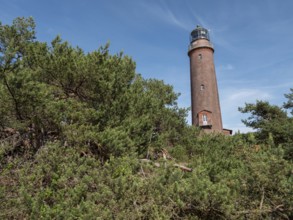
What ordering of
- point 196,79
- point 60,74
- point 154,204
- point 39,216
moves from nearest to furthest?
1. point 39,216
2. point 154,204
3. point 60,74
4. point 196,79

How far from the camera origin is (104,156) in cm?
602

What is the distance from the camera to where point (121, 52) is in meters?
7.20

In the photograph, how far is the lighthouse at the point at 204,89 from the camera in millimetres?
18016

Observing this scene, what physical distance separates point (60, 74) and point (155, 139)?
331 cm

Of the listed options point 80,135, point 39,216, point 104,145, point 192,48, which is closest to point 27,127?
point 80,135

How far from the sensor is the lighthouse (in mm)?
18016

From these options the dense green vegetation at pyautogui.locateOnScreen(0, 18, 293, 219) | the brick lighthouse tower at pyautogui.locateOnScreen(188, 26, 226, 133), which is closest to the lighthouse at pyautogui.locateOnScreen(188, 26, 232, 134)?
the brick lighthouse tower at pyautogui.locateOnScreen(188, 26, 226, 133)

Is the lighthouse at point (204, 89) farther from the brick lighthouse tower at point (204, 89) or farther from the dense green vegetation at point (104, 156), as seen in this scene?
the dense green vegetation at point (104, 156)

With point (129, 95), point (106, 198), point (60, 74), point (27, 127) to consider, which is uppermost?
point (60, 74)

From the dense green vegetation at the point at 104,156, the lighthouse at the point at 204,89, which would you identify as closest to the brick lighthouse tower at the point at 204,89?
the lighthouse at the point at 204,89

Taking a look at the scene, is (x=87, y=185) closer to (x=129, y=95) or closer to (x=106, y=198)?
(x=106, y=198)

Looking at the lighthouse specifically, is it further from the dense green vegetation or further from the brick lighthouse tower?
the dense green vegetation

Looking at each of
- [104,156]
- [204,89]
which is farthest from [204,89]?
[104,156]

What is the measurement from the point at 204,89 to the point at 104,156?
13.9 m
